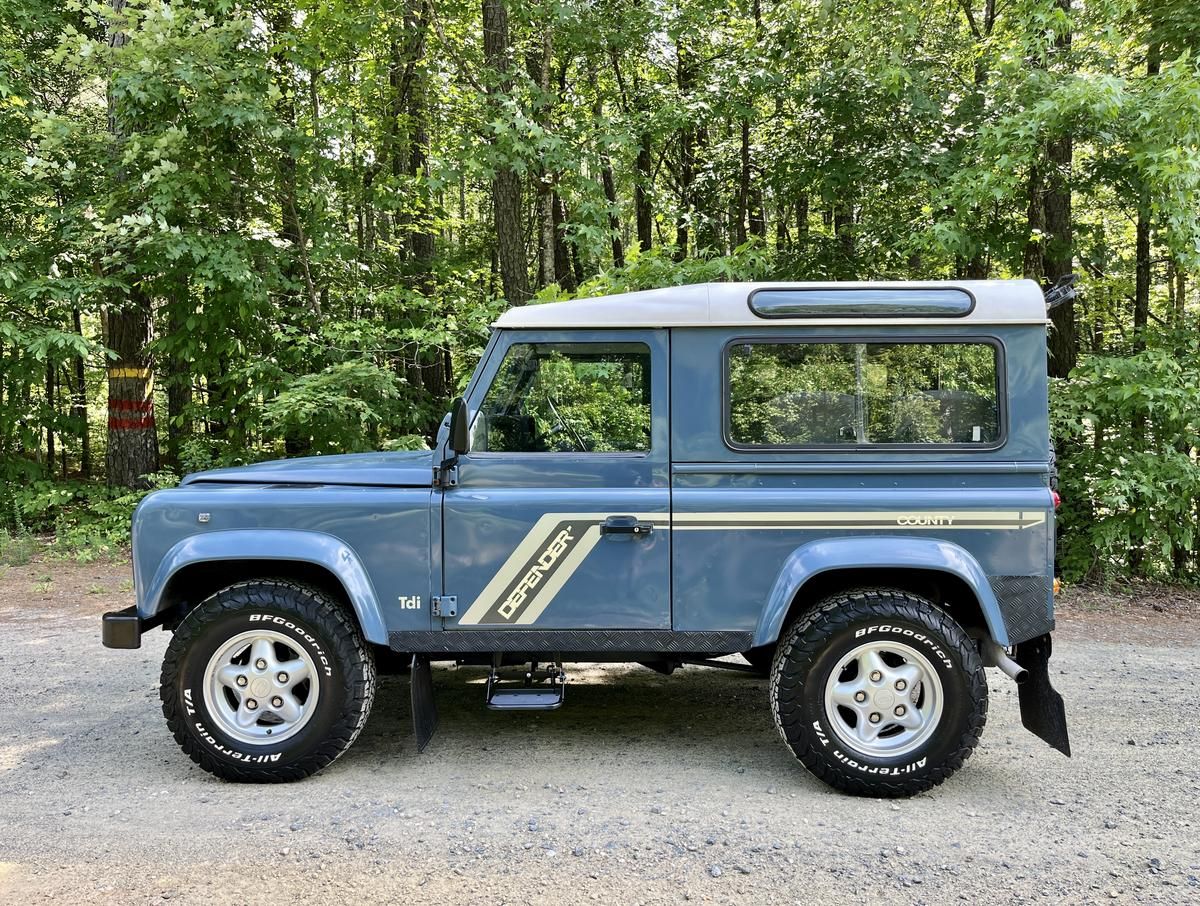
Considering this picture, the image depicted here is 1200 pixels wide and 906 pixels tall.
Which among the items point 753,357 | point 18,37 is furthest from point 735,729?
point 18,37

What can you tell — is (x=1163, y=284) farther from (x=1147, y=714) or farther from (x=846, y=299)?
(x=846, y=299)

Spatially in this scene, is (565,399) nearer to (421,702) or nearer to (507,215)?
(421,702)

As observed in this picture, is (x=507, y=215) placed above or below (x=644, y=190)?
below

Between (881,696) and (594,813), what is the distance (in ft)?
4.54

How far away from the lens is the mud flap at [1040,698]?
12.9 ft

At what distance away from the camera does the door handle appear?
3982 millimetres

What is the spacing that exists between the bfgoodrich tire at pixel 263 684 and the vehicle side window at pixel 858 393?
2.13 metres

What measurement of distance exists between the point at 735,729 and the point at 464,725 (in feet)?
4.89

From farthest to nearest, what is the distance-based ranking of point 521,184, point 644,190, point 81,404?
point 81,404 → point 521,184 → point 644,190

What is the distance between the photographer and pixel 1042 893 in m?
3.07

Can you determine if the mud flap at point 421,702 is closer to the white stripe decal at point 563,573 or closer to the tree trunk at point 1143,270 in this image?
the white stripe decal at point 563,573

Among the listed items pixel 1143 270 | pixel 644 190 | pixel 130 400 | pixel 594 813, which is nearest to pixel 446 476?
pixel 594 813

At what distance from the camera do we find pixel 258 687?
4035mm

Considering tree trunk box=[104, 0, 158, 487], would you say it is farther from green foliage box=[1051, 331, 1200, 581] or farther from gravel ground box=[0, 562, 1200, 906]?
green foliage box=[1051, 331, 1200, 581]
